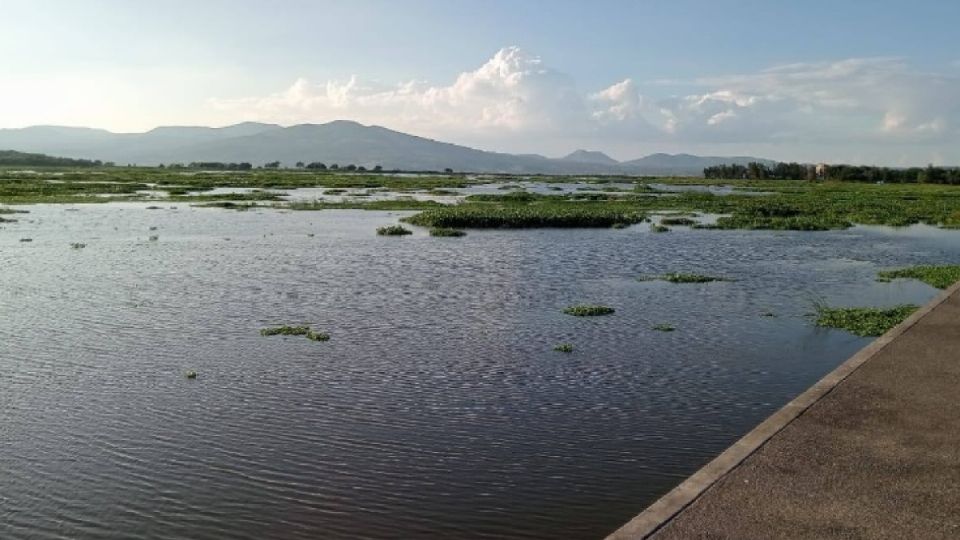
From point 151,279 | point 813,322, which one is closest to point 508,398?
point 813,322

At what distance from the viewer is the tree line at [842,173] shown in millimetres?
121688

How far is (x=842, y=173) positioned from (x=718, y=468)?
142 metres

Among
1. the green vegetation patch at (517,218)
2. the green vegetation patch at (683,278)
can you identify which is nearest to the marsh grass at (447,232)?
the green vegetation patch at (517,218)

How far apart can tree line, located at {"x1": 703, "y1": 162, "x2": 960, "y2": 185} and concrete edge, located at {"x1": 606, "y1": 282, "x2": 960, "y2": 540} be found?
12396cm

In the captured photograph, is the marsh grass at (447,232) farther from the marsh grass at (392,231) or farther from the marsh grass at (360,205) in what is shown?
the marsh grass at (360,205)

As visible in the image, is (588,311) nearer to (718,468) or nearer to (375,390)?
(375,390)

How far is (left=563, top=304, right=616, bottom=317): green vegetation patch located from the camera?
73.7 feet

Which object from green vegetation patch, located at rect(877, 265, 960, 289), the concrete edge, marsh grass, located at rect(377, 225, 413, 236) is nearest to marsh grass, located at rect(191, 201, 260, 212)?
marsh grass, located at rect(377, 225, 413, 236)

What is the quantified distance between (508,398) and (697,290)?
570 inches

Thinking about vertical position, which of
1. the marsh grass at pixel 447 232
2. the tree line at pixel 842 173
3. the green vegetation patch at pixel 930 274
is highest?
the tree line at pixel 842 173

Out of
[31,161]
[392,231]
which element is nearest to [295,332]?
[392,231]

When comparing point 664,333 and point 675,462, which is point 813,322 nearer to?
point 664,333

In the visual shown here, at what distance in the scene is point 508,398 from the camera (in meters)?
14.7

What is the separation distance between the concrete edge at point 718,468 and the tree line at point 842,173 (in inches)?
4880
